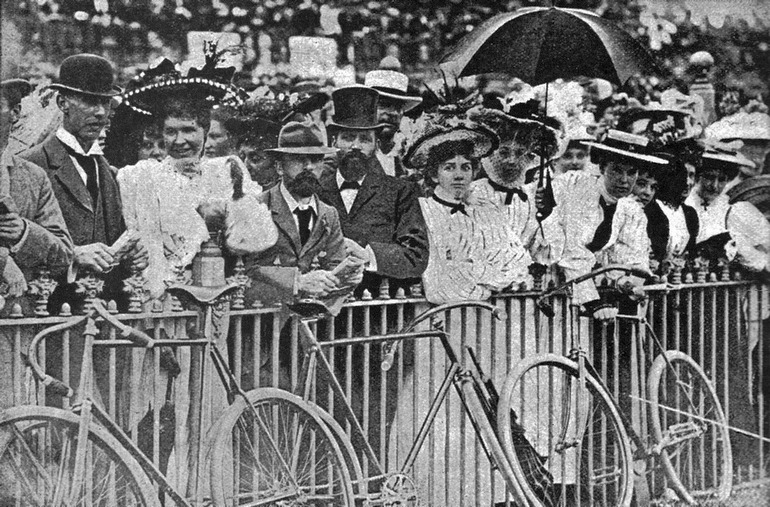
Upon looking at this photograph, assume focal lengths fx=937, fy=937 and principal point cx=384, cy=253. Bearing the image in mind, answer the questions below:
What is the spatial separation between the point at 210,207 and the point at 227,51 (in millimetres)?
905

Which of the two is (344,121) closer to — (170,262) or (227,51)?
(227,51)

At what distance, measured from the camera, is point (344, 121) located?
18.5ft

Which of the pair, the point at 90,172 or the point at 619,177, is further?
the point at 619,177

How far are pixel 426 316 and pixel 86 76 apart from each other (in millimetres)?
2404

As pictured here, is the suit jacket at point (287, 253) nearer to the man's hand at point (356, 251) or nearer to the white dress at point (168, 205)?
the man's hand at point (356, 251)

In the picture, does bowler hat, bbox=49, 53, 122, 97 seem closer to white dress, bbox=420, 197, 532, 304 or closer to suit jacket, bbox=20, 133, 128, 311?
suit jacket, bbox=20, 133, 128, 311

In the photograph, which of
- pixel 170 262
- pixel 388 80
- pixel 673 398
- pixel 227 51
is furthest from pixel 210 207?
pixel 673 398

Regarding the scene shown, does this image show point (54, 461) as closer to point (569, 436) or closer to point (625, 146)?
point (569, 436)

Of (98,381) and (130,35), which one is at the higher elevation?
(130,35)

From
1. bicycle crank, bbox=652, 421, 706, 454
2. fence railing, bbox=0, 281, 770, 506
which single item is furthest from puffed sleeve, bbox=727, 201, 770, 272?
bicycle crank, bbox=652, 421, 706, 454

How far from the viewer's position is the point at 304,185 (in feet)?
18.3

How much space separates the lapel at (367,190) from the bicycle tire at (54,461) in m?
1.93

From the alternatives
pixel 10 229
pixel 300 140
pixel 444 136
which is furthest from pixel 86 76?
pixel 444 136

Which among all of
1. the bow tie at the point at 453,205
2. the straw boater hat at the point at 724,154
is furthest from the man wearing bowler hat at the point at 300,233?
the straw boater hat at the point at 724,154
